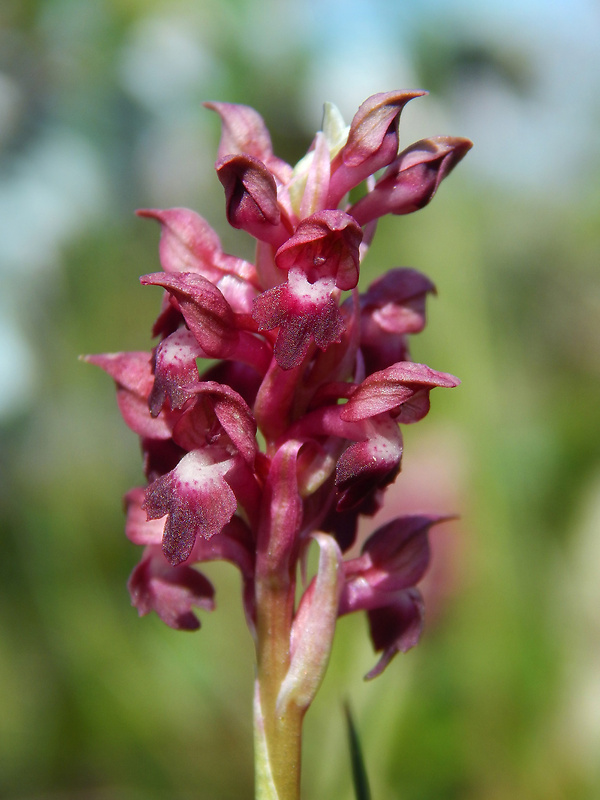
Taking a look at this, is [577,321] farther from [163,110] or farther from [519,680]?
[519,680]

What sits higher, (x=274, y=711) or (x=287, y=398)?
(x=287, y=398)

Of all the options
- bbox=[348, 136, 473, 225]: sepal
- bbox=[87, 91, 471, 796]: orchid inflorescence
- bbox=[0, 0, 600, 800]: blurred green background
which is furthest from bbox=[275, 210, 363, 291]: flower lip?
bbox=[0, 0, 600, 800]: blurred green background

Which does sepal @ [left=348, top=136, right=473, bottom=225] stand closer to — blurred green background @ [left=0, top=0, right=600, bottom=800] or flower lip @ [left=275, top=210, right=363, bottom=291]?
flower lip @ [left=275, top=210, right=363, bottom=291]

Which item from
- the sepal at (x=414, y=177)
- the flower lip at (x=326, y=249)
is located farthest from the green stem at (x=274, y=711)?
the sepal at (x=414, y=177)

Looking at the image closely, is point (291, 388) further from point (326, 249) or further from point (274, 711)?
point (274, 711)

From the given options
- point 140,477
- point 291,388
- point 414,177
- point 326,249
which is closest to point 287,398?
point 291,388

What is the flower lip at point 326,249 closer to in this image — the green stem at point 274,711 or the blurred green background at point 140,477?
the green stem at point 274,711
